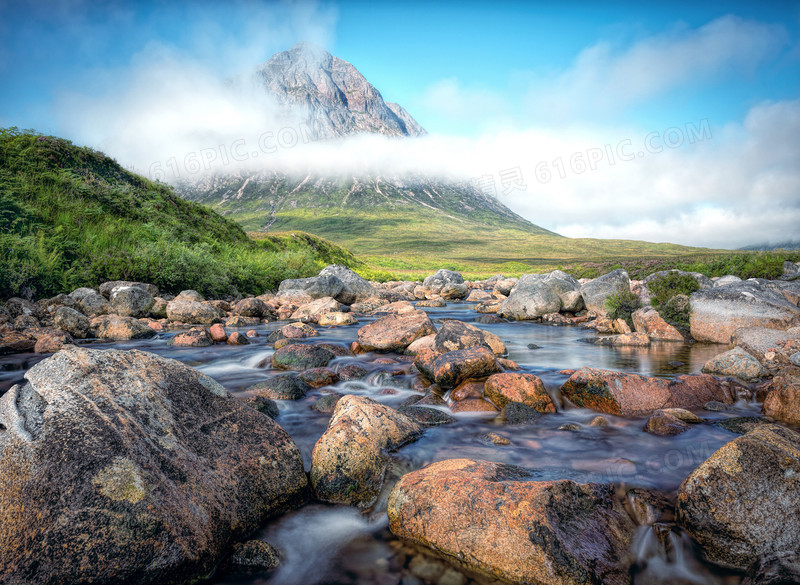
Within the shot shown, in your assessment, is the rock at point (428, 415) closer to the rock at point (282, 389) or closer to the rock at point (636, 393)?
the rock at point (282, 389)

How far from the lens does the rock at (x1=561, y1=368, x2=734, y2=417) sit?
25.6 ft

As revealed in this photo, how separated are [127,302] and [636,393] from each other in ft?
59.1

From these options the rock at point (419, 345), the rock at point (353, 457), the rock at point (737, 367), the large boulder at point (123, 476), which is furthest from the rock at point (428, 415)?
the rock at point (737, 367)

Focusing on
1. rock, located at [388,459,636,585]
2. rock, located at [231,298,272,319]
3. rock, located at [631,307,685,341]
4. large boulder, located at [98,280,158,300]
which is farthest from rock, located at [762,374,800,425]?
large boulder, located at [98,280,158,300]

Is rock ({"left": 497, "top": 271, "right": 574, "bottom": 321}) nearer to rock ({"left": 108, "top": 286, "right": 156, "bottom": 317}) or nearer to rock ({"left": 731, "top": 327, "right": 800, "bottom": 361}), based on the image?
rock ({"left": 731, "top": 327, "right": 800, "bottom": 361})

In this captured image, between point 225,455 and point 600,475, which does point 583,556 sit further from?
point 225,455

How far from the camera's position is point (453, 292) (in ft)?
117

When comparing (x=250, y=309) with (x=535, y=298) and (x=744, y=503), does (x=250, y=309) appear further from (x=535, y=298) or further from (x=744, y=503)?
(x=744, y=503)

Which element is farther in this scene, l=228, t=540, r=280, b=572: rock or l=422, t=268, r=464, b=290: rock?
l=422, t=268, r=464, b=290: rock

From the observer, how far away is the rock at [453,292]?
35.6 metres

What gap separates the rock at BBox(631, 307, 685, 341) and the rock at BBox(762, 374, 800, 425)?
8.06 metres

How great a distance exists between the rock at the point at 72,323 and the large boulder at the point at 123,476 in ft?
38.4

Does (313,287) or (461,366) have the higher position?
(313,287)

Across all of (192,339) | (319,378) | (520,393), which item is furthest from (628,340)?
(192,339)
